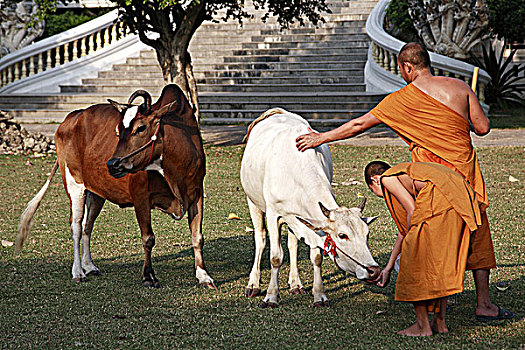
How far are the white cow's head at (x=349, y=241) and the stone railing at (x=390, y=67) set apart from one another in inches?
576

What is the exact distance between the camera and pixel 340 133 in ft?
17.7

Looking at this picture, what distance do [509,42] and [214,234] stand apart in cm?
2120

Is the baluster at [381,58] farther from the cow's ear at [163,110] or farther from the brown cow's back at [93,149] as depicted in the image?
the cow's ear at [163,110]

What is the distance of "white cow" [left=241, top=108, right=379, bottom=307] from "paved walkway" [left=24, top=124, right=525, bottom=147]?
9.79 meters

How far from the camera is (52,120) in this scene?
2039cm

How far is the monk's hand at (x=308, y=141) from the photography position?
5.52 m

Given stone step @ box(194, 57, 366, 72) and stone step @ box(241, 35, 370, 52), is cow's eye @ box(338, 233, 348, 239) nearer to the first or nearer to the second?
stone step @ box(194, 57, 366, 72)

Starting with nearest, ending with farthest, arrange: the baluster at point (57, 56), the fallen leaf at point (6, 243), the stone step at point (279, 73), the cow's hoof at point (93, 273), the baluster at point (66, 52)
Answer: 1. the cow's hoof at point (93, 273)
2. the fallen leaf at point (6, 243)
3. the stone step at point (279, 73)
4. the baluster at point (57, 56)
5. the baluster at point (66, 52)

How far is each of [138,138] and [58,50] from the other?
1872cm

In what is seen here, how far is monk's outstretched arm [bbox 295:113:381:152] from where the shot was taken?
206 inches

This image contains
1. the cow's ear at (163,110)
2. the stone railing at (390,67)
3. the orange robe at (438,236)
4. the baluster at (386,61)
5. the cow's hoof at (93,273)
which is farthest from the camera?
the baluster at (386,61)

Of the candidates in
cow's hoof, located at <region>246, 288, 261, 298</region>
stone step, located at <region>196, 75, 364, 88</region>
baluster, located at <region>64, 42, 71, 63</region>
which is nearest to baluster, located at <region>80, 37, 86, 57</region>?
baluster, located at <region>64, 42, 71, 63</region>

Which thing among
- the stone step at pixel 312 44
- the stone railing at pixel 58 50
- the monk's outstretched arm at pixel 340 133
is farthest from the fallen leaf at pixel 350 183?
the stone railing at pixel 58 50

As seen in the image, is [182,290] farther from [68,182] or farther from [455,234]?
[455,234]
